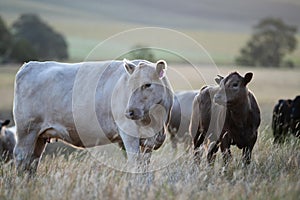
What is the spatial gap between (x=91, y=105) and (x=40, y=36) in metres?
68.3

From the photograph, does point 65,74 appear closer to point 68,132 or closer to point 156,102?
point 68,132

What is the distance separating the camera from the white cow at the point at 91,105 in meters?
8.66

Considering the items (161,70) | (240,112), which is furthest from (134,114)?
(240,112)

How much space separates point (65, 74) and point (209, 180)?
3.01 metres

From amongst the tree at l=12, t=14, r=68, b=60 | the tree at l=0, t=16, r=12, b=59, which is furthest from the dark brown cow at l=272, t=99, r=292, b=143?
the tree at l=12, t=14, r=68, b=60

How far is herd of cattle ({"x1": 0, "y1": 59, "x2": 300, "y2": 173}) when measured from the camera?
28.6ft

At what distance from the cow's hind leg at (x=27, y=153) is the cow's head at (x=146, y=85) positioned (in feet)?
7.41

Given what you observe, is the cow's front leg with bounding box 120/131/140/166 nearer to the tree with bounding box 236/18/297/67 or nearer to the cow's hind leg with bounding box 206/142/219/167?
the cow's hind leg with bounding box 206/142/219/167

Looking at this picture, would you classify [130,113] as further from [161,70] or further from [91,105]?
[91,105]

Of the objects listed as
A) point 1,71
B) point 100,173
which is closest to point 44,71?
point 100,173

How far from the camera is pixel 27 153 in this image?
10062mm

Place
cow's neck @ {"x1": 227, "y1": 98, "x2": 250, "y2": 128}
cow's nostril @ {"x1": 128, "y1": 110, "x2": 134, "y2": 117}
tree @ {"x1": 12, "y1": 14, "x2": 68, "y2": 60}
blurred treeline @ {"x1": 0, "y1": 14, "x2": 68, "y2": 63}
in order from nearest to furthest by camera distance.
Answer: cow's nostril @ {"x1": 128, "y1": 110, "x2": 134, "y2": 117} → cow's neck @ {"x1": 227, "y1": 98, "x2": 250, "y2": 128} → blurred treeline @ {"x1": 0, "y1": 14, "x2": 68, "y2": 63} → tree @ {"x1": 12, "y1": 14, "x2": 68, "y2": 60}

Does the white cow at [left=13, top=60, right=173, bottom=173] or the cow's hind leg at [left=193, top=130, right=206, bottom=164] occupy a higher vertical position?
the white cow at [left=13, top=60, right=173, bottom=173]

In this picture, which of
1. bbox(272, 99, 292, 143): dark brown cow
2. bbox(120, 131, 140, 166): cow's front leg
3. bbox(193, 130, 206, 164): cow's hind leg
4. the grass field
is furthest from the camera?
bbox(272, 99, 292, 143): dark brown cow
